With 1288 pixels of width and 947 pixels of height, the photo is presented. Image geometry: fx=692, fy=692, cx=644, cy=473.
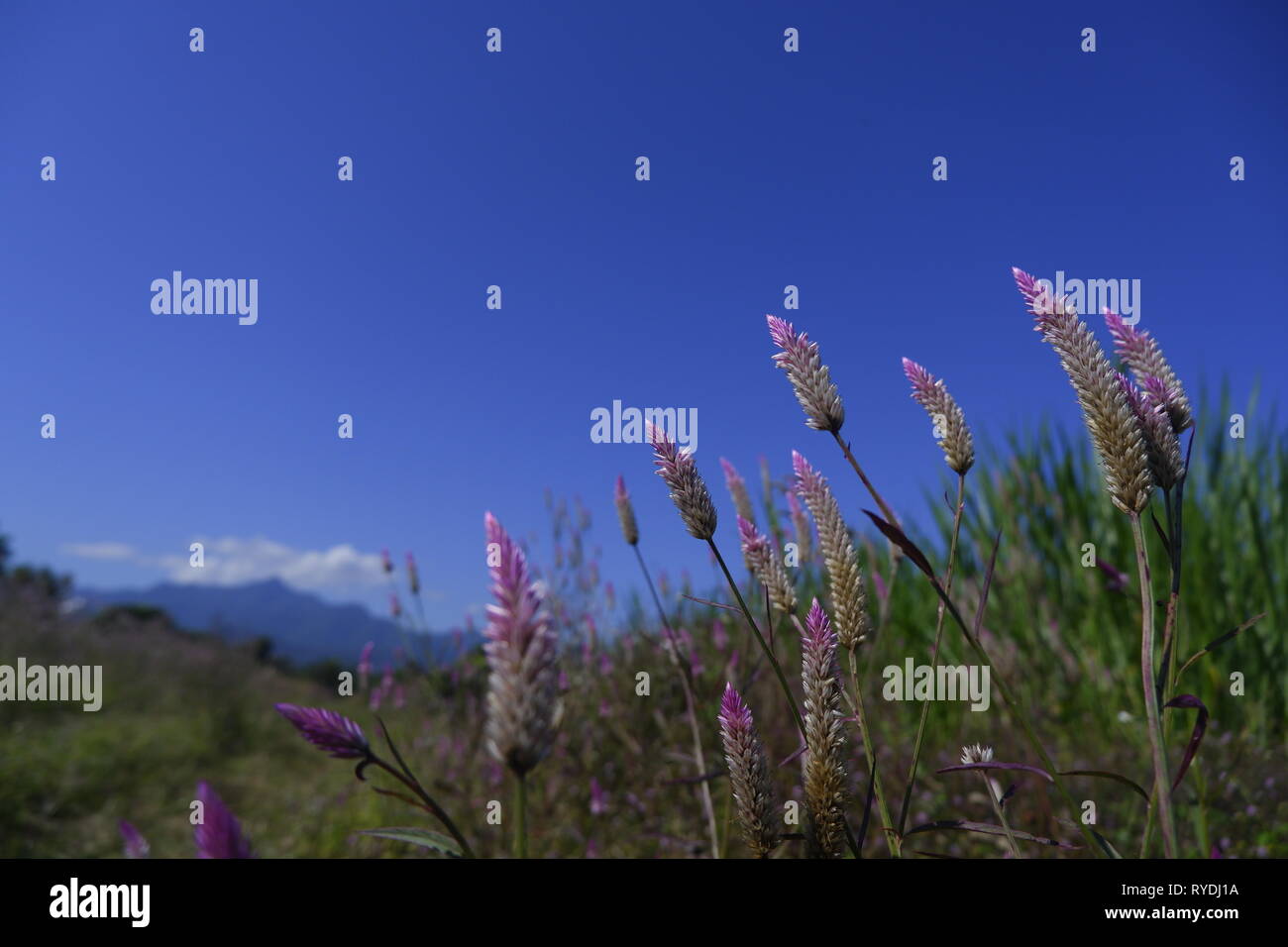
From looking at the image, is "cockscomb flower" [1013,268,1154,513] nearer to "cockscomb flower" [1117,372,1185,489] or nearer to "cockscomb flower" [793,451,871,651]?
"cockscomb flower" [1117,372,1185,489]

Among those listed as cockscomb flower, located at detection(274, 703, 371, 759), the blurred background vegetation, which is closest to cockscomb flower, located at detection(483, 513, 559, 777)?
cockscomb flower, located at detection(274, 703, 371, 759)

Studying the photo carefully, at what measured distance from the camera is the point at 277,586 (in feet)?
324

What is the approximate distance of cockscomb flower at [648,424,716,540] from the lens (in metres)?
0.80

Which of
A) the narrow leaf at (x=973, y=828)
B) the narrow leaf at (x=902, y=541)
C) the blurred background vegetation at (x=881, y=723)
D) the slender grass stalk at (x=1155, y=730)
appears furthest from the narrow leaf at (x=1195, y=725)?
the blurred background vegetation at (x=881, y=723)

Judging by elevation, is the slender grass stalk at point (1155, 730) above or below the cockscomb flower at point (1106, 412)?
below

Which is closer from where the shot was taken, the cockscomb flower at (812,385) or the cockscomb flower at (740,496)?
the cockscomb flower at (812,385)

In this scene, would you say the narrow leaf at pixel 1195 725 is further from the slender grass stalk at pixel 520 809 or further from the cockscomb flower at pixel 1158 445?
the slender grass stalk at pixel 520 809

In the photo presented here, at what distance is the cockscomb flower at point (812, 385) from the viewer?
31.8 inches

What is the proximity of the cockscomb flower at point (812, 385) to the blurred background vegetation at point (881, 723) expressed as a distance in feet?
5.79

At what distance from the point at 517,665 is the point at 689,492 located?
1.26 ft
